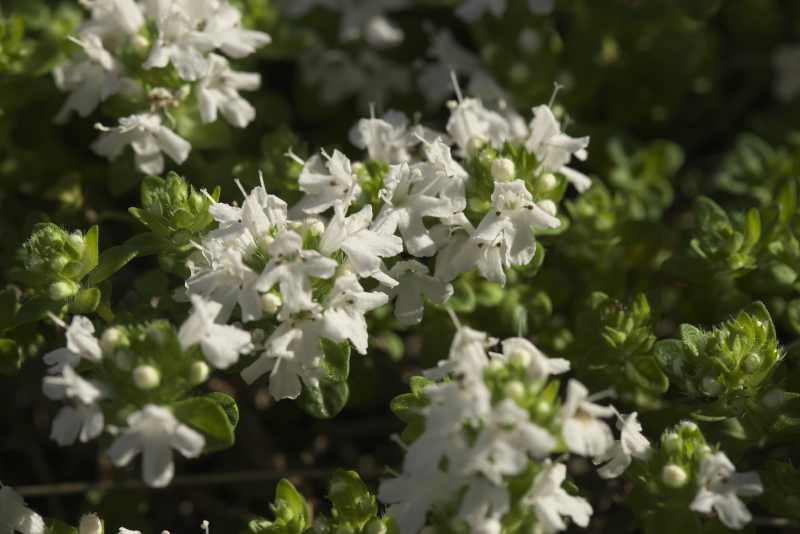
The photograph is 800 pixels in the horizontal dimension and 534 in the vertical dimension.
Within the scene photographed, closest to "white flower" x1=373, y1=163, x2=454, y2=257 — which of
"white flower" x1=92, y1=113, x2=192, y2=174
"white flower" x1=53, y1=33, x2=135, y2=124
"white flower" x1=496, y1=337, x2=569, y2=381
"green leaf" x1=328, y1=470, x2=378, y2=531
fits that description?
"white flower" x1=496, y1=337, x2=569, y2=381

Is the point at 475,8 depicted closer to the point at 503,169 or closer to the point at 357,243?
the point at 503,169

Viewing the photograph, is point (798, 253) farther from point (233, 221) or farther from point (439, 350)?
point (233, 221)

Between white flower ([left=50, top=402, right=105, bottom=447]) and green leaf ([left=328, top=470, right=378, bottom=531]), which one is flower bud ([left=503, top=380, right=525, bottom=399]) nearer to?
green leaf ([left=328, top=470, right=378, bottom=531])

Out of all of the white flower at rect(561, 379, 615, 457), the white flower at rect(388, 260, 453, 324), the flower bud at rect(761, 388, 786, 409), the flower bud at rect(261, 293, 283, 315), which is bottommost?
the flower bud at rect(761, 388, 786, 409)

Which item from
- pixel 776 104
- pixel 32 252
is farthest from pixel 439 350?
pixel 776 104

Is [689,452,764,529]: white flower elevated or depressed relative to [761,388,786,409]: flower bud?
elevated

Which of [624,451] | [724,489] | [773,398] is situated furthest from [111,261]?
[773,398]
